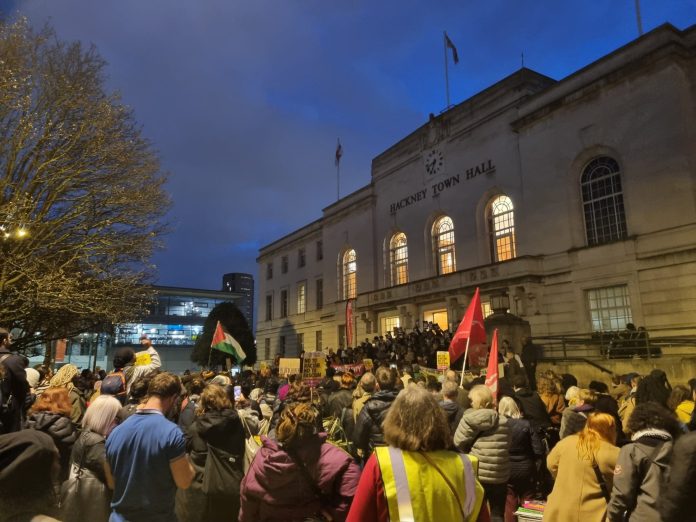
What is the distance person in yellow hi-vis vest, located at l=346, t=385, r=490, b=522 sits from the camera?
8.15 feet

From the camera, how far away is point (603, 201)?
19.9 metres

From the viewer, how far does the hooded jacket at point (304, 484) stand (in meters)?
3.46

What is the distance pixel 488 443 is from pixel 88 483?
3.73m

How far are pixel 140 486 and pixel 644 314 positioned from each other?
746 inches

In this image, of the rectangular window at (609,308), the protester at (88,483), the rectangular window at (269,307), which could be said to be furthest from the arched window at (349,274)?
the protester at (88,483)

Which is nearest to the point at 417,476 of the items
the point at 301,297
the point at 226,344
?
the point at 226,344

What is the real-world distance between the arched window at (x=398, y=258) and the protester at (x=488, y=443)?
1009 inches

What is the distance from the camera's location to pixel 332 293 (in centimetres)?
3806

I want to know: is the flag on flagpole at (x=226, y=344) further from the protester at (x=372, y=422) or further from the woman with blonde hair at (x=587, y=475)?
the woman with blonde hair at (x=587, y=475)

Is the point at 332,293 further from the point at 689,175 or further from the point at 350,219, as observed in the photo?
the point at 689,175

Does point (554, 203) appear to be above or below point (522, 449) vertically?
above

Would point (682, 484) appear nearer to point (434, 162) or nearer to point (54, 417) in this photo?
point (54, 417)

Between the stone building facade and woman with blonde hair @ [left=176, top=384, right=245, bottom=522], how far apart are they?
17132mm

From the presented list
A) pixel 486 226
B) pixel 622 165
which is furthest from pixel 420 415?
pixel 486 226
